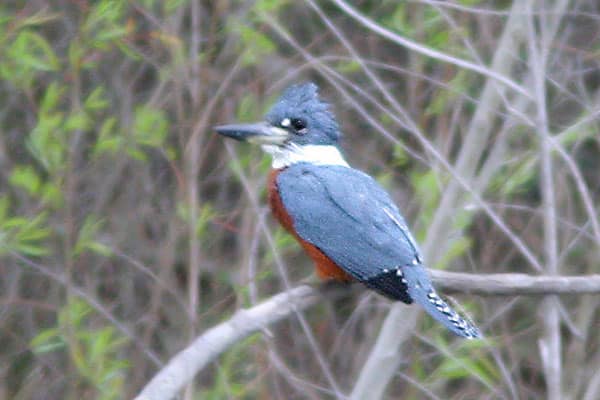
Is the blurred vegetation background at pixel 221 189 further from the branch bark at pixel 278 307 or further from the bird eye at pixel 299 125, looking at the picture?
the branch bark at pixel 278 307

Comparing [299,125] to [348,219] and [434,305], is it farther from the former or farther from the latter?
[434,305]

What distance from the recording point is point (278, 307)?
284 cm

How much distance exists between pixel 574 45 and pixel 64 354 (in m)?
2.26

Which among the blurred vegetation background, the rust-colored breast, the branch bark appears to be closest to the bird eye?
the rust-colored breast

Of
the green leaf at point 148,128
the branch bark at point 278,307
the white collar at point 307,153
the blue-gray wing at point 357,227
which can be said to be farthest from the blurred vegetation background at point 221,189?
the branch bark at point 278,307

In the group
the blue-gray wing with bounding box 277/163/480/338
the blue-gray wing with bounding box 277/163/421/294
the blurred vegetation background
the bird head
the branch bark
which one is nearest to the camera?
the branch bark

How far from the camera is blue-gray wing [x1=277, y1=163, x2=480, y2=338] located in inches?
129

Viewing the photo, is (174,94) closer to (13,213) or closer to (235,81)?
(235,81)

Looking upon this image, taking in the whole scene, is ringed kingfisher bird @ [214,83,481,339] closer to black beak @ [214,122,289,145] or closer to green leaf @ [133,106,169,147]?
black beak @ [214,122,289,145]

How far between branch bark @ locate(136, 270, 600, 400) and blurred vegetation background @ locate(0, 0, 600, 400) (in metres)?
0.78

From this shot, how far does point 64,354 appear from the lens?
5156 mm

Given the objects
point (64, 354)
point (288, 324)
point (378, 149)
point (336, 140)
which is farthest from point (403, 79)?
point (64, 354)

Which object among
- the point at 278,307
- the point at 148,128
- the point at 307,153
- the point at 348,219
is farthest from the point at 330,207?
the point at 148,128

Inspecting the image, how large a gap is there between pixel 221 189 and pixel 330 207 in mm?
1337
